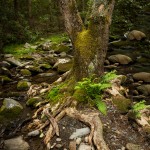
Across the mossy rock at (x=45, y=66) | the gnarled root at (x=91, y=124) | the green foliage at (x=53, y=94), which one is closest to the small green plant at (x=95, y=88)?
the gnarled root at (x=91, y=124)

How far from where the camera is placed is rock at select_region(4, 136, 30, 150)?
6.49 meters

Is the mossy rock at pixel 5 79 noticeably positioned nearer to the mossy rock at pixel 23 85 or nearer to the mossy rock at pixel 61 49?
the mossy rock at pixel 23 85

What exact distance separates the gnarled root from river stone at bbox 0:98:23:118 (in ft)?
6.23

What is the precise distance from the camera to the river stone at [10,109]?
27.3ft

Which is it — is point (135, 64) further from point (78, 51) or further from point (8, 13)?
point (8, 13)

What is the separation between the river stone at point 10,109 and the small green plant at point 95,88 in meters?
2.20

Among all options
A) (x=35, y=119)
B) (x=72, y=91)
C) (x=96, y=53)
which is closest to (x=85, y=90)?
(x=72, y=91)

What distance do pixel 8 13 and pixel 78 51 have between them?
37.4 feet

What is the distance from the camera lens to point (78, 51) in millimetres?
7766

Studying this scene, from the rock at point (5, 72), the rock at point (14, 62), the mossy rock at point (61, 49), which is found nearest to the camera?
the rock at point (5, 72)

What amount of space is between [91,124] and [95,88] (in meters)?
1.21

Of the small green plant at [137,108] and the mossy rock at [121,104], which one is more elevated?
the small green plant at [137,108]

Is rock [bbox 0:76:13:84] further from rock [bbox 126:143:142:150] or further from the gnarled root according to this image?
rock [bbox 126:143:142:150]

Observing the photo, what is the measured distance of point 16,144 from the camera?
6609 mm
